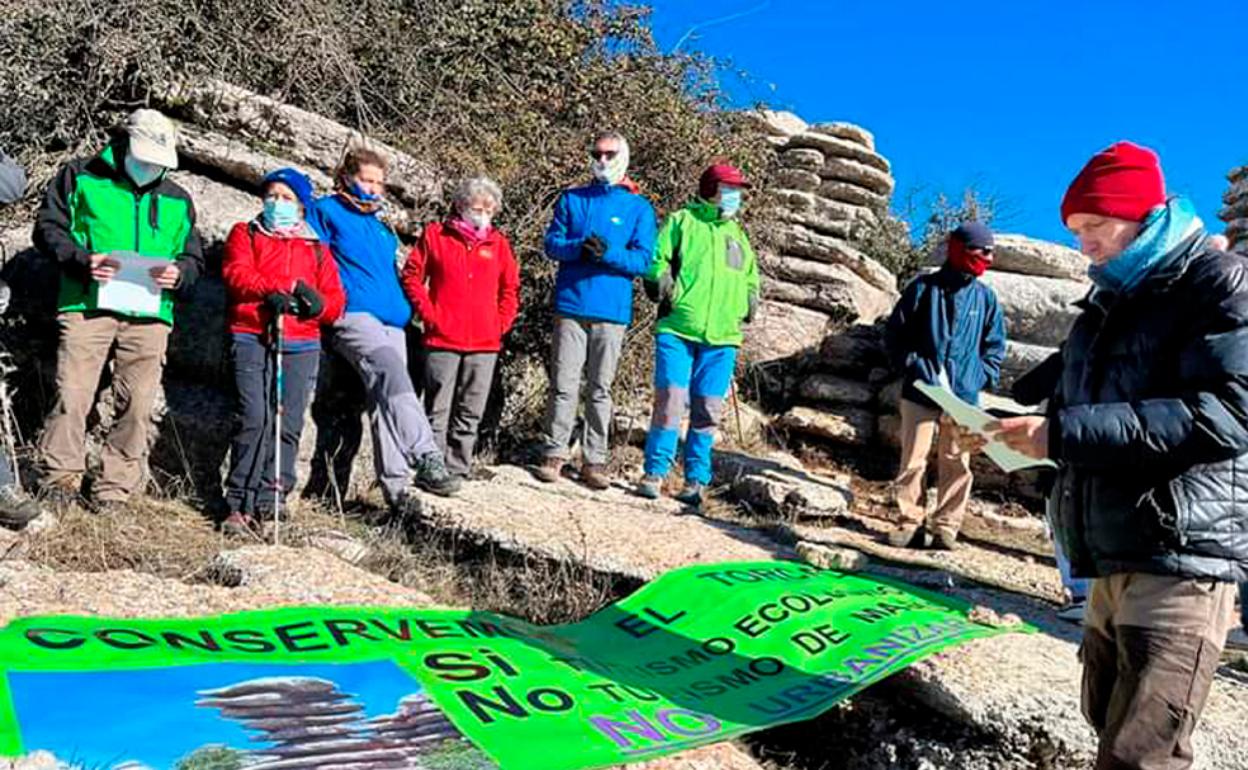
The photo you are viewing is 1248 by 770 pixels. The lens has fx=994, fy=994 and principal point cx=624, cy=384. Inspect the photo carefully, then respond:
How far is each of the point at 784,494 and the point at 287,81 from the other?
4.94 m

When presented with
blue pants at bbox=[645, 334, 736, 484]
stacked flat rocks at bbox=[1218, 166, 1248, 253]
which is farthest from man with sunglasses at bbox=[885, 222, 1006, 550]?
stacked flat rocks at bbox=[1218, 166, 1248, 253]

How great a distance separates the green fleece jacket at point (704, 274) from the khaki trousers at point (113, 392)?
3.00 metres

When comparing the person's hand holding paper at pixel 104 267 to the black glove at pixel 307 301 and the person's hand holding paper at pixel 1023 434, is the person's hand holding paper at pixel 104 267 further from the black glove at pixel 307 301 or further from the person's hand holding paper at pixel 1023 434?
the person's hand holding paper at pixel 1023 434

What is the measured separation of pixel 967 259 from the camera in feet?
20.1

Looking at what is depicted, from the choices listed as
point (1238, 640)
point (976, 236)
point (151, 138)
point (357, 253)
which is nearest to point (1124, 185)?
point (1238, 640)

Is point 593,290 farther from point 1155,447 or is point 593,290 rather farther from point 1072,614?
point 1155,447

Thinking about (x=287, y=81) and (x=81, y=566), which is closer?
(x=81, y=566)

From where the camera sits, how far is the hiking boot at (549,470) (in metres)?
6.34

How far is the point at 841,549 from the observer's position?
18.9 ft

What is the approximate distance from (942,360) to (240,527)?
13.7 feet

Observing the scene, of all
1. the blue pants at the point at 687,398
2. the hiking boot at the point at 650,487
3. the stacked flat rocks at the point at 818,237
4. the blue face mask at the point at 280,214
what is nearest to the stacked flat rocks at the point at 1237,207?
the stacked flat rocks at the point at 818,237

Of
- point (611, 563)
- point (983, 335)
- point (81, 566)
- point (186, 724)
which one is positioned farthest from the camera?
point (983, 335)

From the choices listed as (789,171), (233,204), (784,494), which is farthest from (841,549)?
(789,171)

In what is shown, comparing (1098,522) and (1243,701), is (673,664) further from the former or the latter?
(1243,701)
